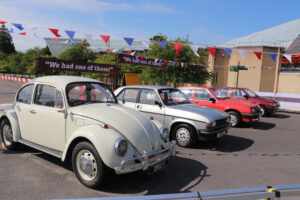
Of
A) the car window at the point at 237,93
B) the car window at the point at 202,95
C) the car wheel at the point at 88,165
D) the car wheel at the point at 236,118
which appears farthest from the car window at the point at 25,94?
the car window at the point at 237,93

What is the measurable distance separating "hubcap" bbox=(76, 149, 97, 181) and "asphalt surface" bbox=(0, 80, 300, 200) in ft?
0.69

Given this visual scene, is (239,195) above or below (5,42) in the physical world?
below

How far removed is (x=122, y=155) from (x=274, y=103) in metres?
12.4

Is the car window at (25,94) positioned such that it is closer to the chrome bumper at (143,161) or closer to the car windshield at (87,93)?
the car windshield at (87,93)

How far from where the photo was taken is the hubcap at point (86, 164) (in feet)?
12.1

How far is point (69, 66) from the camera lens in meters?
11.4

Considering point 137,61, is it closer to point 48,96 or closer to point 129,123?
point 48,96

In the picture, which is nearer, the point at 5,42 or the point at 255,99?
the point at 255,99

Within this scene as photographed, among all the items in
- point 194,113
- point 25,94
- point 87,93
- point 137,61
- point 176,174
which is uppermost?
point 137,61

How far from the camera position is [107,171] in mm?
3602

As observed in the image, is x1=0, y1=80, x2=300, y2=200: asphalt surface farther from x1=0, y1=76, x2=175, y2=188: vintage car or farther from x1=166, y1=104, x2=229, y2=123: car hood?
x1=166, y1=104, x2=229, y2=123: car hood

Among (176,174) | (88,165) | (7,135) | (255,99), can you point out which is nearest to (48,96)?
(7,135)

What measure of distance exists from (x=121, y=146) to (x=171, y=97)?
3.74 metres

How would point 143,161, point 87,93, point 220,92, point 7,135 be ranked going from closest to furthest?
1. point 143,161
2. point 87,93
3. point 7,135
4. point 220,92
